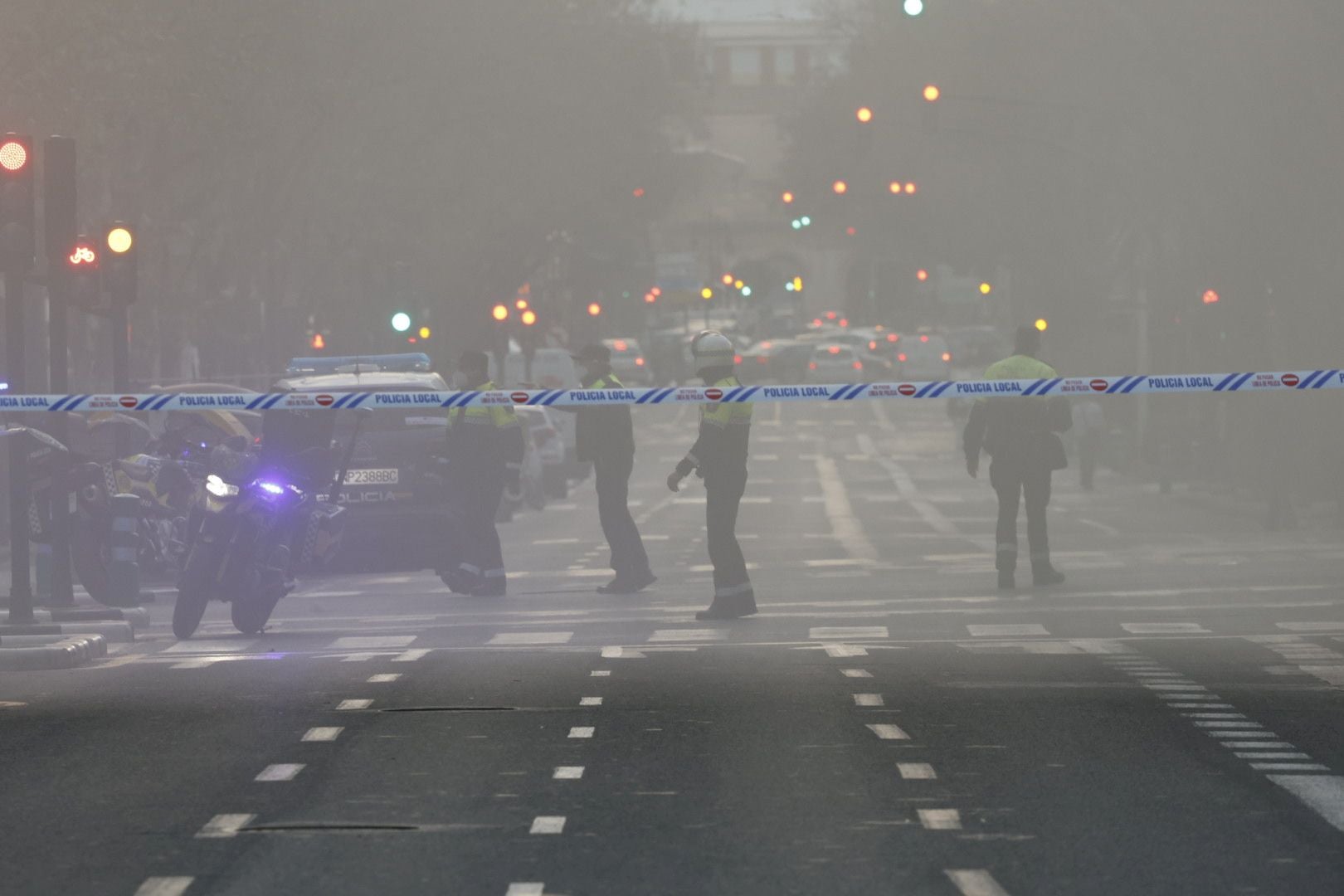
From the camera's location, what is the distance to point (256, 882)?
7109 mm

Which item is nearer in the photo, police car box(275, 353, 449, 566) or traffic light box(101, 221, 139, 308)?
traffic light box(101, 221, 139, 308)

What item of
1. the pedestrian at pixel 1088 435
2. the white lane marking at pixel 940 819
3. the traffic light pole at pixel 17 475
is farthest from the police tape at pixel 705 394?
the pedestrian at pixel 1088 435

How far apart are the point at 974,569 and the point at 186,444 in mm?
6822

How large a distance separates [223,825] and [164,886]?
3.00 feet

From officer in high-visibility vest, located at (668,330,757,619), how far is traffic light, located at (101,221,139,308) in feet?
15.3

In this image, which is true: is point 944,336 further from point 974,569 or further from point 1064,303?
point 974,569

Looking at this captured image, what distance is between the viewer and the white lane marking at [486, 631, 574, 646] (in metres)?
14.4

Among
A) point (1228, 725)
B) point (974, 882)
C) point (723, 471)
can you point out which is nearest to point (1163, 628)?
point (723, 471)

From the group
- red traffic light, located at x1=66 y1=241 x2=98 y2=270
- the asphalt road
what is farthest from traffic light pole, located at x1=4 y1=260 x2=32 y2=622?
red traffic light, located at x1=66 y1=241 x2=98 y2=270

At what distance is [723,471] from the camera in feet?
53.5

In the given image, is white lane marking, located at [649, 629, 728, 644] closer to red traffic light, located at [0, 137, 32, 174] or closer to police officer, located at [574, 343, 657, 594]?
police officer, located at [574, 343, 657, 594]

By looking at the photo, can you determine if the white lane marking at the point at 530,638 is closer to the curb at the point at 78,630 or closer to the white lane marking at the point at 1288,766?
the curb at the point at 78,630

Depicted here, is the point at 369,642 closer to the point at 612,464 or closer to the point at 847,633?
the point at 847,633

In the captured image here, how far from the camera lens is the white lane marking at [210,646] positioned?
14266mm
